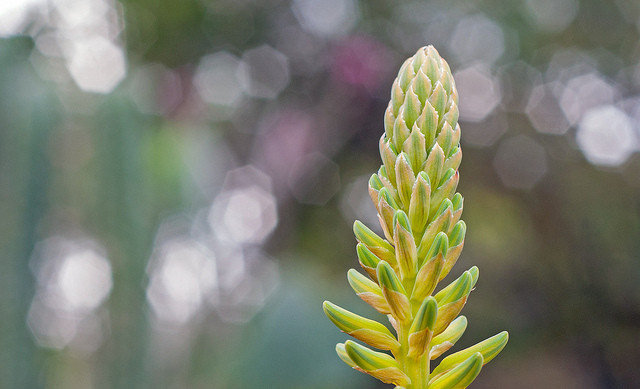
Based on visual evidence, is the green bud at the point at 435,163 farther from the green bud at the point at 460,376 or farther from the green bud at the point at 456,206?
the green bud at the point at 460,376

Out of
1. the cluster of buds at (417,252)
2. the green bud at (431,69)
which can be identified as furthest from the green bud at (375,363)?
the green bud at (431,69)

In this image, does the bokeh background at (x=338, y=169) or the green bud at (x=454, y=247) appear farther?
the bokeh background at (x=338, y=169)

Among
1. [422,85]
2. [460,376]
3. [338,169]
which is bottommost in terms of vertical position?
[460,376]

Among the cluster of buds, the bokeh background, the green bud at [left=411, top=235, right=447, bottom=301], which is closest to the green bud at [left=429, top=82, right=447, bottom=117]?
the cluster of buds

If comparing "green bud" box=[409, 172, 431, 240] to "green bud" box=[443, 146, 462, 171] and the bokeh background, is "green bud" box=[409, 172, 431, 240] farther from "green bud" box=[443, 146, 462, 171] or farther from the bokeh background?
the bokeh background

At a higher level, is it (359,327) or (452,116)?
(452,116)

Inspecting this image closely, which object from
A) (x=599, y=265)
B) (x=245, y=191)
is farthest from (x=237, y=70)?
(x=599, y=265)

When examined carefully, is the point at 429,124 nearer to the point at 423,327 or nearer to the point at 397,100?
the point at 397,100

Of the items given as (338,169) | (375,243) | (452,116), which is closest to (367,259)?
(375,243)
